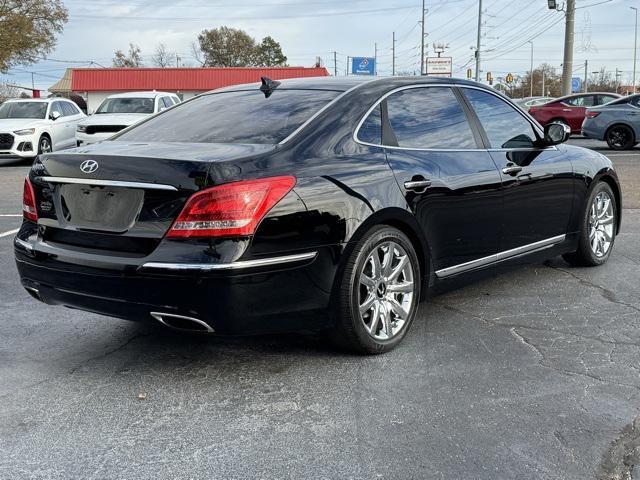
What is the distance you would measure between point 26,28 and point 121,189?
39906mm

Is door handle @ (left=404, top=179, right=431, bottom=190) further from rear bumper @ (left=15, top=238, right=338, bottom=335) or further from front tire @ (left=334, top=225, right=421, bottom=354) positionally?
rear bumper @ (left=15, top=238, right=338, bottom=335)

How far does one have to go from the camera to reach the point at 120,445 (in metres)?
2.96

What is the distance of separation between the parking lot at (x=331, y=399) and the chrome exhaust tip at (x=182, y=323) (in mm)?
339

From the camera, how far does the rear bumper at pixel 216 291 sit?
3279 mm

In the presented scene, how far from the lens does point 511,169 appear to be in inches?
192

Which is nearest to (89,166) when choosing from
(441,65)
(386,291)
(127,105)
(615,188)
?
(386,291)

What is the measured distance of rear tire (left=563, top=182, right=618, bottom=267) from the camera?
19.1 ft

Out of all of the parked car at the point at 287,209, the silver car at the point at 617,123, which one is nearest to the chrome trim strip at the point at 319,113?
the parked car at the point at 287,209

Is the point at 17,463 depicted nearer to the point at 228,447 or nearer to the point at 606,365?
the point at 228,447

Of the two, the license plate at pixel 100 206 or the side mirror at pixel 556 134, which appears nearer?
the license plate at pixel 100 206

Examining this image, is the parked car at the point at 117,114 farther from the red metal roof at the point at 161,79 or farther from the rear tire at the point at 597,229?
the red metal roof at the point at 161,79

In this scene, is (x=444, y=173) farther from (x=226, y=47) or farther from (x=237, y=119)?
(x=226, y=47)

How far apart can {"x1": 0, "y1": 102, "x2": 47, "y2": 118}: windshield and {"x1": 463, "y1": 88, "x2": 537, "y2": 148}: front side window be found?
1523 cm

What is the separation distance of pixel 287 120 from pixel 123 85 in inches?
2051
